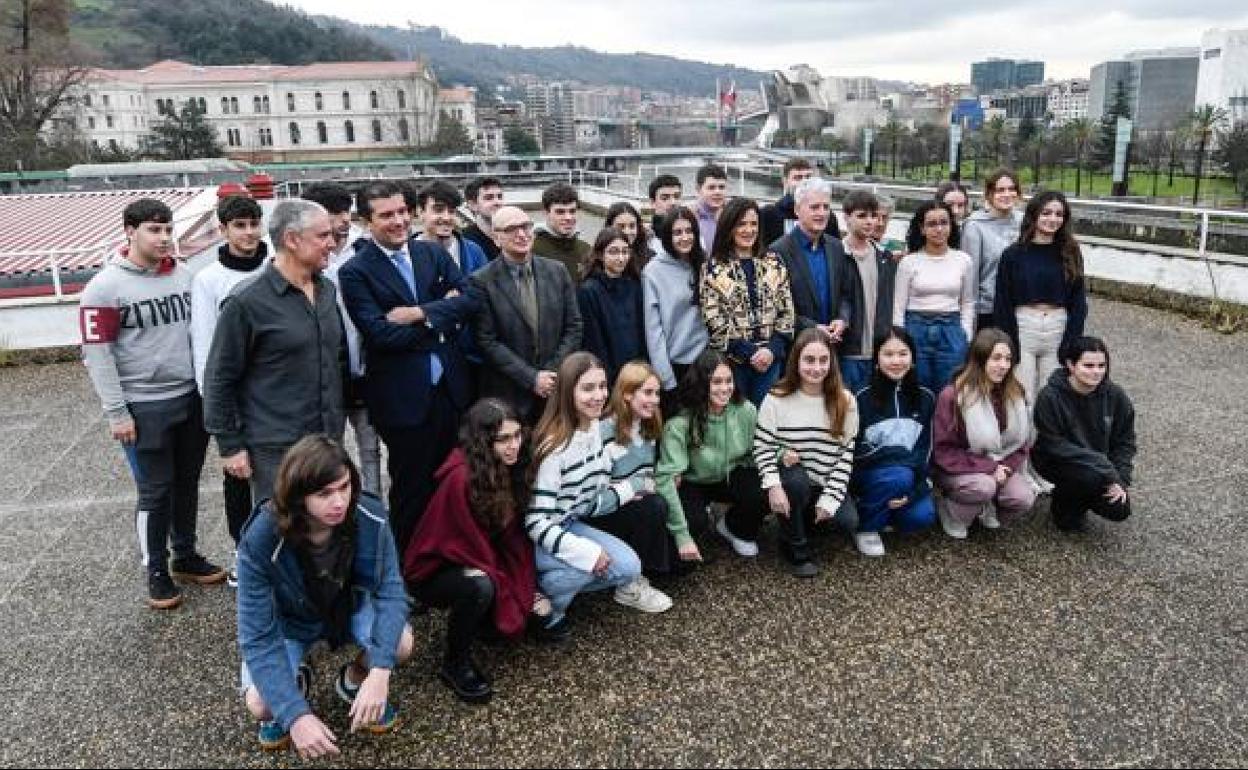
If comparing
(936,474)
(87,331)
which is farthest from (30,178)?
(936,474)

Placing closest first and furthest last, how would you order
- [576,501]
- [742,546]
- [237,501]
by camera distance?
1. [576,501]
2. [237,501]
3. [742,546]

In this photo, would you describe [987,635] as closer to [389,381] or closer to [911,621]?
[911,621]

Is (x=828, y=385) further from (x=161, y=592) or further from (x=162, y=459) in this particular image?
(x=161, y=592)

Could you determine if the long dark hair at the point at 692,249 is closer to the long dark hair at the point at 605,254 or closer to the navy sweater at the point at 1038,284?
the long dark hair at the point at 605,254

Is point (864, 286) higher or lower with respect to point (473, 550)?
higher

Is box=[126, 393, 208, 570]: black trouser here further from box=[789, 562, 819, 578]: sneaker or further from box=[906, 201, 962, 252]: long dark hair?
box=[906, 201, 962, 252]: long dark hair

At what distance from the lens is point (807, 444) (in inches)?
139

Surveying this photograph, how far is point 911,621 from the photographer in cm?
307

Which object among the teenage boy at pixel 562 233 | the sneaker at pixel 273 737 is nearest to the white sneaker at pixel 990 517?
the teenage boy at pixel 562 233

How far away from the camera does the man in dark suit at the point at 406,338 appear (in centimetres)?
326

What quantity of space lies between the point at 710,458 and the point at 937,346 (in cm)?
145

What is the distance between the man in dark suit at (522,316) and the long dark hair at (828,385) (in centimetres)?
93

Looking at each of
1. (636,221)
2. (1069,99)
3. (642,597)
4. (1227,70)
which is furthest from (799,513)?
(1069,99)

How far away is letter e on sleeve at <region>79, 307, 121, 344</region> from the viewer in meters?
3.12
